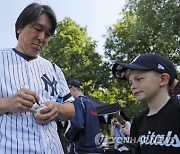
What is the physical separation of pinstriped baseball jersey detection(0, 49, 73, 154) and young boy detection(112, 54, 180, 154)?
674 millimetres

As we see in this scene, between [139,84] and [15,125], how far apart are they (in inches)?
41.2

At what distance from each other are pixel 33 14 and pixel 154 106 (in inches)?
44.9

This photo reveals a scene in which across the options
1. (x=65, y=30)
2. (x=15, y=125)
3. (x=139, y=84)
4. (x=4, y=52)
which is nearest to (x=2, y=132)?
(x=15, y=125)

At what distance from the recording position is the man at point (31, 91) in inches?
82.8

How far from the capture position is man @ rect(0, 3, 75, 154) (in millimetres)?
2104

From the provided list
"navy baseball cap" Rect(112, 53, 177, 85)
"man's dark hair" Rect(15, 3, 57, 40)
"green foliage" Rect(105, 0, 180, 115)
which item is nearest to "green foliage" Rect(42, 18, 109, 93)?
"green foliage" Rect(105, 0, 180, 115)

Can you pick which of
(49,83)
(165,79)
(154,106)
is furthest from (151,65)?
(49,83)

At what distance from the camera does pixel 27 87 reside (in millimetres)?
2252

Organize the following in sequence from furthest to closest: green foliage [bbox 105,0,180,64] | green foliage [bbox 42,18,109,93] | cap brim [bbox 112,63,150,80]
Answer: green foliage [bbox 42,18,109,93] < green foliage [bbox 105,0,180,64] < cap brim [bbox 112,63,150,80]

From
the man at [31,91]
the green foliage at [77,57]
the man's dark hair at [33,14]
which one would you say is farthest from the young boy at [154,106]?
the green foliage at [77,57]

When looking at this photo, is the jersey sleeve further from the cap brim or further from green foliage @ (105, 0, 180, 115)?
green foliage @ (105, 0, 180, 115)

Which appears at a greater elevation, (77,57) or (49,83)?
(77,57)

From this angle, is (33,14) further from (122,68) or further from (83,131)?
(83,131)

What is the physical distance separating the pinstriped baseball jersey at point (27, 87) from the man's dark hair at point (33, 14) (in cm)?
22
